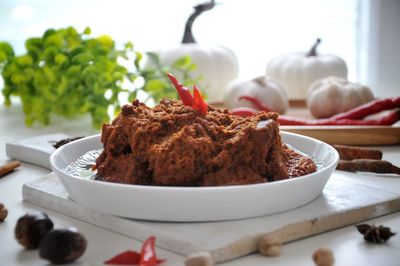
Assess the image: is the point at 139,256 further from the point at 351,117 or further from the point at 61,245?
the point at 351,117

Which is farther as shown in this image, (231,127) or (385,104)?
(385,104)

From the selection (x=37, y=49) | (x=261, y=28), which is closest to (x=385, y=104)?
(x=37, y=49)

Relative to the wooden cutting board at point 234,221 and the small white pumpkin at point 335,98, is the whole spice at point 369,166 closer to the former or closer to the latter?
the wooden cutting board at point 234,221

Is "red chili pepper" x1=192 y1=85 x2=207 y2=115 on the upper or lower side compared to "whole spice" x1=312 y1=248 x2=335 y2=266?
upper

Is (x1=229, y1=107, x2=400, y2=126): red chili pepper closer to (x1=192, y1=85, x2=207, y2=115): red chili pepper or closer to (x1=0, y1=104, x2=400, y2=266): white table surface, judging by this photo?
(x1=192, y1=85, x2=207, y2=115): red chili pepper

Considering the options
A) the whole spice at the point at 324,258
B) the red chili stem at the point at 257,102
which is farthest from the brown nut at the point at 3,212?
the red chili stem at the point at 257,102

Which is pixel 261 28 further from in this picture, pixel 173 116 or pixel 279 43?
pixel 173 116

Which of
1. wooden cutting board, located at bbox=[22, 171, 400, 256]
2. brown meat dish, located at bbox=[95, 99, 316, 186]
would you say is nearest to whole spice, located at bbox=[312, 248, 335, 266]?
wooden cutting board, located at bbox=[22, 171, 400, 256]
